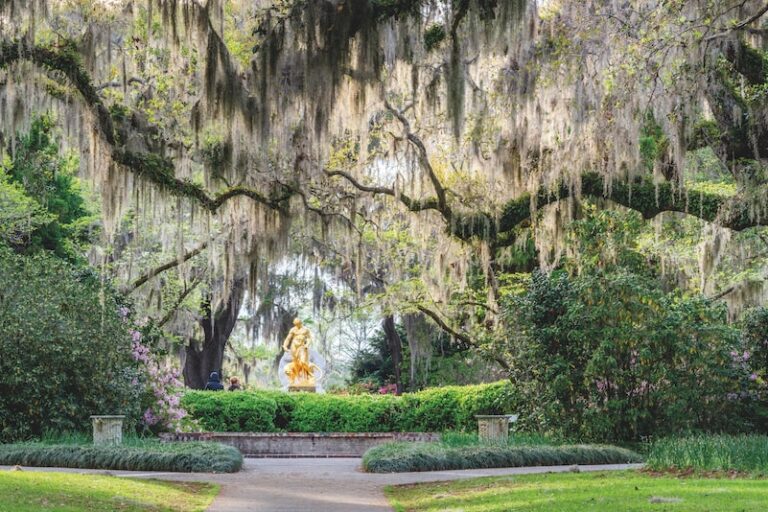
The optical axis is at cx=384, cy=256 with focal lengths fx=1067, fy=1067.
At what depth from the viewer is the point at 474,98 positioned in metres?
17.5

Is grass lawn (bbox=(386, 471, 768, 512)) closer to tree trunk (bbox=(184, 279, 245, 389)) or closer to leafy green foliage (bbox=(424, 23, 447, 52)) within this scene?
leafy green foliage (bbox=(424, 23, 447, 52))

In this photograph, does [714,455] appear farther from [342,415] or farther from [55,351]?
[342,415]

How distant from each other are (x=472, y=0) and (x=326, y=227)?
23.4 ft

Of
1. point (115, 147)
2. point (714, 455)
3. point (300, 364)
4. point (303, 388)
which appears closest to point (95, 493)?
point (714, 455)

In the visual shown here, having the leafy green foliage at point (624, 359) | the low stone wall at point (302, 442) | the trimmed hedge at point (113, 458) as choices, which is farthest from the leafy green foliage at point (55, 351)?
the leafy green foliage at point (624, 359)

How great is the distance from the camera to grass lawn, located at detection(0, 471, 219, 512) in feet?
30.4

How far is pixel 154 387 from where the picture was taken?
19.5m

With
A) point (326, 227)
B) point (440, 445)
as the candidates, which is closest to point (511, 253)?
point (326, 227)

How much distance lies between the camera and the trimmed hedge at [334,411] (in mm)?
23453

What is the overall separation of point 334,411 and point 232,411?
240 cm

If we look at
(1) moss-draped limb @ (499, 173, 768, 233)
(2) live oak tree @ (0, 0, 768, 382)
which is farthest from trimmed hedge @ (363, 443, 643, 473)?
(2) live oak tree @ (0, 0, 768, 382)

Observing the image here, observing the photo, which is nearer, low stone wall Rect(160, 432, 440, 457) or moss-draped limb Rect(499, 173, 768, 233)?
moss-draped limb Rect(499, 173, 768, 233)

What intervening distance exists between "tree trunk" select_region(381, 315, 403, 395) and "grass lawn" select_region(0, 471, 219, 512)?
73.1 feet

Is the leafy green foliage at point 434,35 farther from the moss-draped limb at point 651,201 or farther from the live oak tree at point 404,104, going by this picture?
the moss-draped limb at point 651,201
